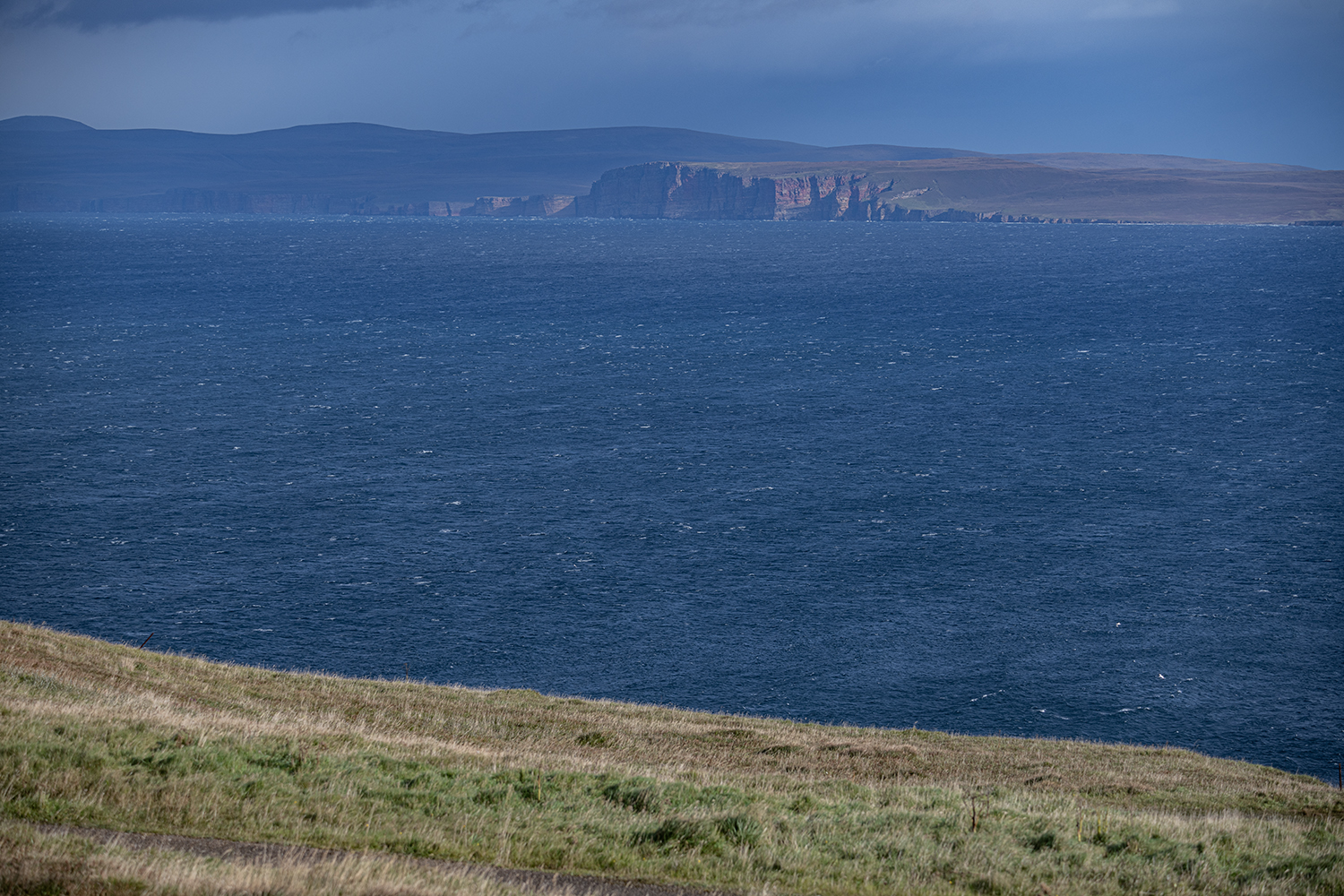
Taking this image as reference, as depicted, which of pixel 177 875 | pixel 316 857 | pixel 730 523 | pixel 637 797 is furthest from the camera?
pixel 730 523

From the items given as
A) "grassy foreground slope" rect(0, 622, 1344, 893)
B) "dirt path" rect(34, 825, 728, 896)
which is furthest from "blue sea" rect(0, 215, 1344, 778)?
"dirt path" rect(34, 825, 728, 896)

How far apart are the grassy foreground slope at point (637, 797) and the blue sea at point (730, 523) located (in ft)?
62.3

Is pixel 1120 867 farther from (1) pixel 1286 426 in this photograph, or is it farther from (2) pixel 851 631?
(1) pixel 1286 426

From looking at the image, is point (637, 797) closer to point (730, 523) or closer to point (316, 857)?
point (316, 857)

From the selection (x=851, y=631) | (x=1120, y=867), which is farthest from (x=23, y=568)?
(x=1120, y=867)

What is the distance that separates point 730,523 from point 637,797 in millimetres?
50999

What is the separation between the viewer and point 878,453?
87.4 metres

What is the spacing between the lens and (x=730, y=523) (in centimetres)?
7169

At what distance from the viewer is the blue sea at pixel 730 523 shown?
5319cm

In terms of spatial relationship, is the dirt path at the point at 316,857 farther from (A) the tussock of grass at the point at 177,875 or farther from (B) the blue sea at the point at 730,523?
(B) the blue sea at the point at 730,523

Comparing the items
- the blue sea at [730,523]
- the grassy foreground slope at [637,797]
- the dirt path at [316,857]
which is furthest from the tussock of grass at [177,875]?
the blue sea at [730,523]

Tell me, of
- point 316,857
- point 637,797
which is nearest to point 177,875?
point 316,857

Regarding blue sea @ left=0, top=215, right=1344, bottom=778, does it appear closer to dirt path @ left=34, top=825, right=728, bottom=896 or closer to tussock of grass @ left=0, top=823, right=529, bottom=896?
dirt path @ left=34, top=825, right=728, bottom=896

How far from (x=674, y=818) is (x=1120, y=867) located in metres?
7.64
